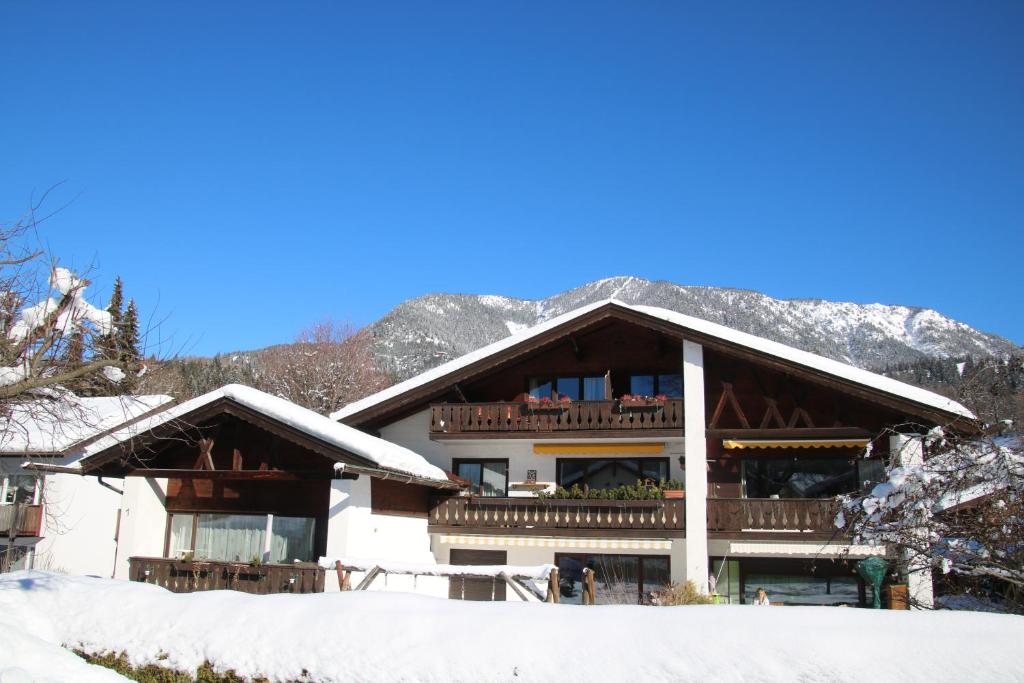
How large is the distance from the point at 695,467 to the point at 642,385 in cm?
328

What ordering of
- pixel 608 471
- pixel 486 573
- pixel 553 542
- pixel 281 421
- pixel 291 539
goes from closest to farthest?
pixel 486 573 < pixel 281 421 < pixel 291 539 < pixel 553 542 < pixel 608 471

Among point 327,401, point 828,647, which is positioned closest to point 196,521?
point 828,647

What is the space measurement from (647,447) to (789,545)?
445 cm

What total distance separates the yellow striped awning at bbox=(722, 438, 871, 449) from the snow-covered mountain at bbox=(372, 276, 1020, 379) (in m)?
77.2

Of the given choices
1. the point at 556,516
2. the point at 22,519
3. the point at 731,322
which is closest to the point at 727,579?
the point at 556,516

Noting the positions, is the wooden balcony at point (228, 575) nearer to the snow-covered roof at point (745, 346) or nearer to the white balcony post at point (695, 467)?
the snow-covered roof at point (745, 346)

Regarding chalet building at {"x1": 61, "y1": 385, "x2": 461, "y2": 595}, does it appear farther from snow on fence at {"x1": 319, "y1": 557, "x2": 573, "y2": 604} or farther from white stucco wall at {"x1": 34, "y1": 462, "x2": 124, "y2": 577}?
white stucco wall at {"x1": 34, "y1": 462, "x2": 124, "y2": 577}

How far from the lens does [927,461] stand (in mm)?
11945

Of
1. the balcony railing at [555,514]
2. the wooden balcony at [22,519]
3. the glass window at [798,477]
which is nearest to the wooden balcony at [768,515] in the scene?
the balcony railing at [555,514]

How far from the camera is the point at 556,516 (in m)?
23.5

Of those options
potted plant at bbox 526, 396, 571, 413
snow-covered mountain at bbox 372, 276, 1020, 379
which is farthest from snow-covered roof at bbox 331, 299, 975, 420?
snow-covered mountain at bbox 372, 276, 1020, 379

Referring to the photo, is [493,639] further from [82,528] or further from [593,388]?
[82,528]

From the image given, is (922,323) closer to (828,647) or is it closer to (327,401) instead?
(327,401)

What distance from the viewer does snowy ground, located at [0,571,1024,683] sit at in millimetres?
7082
